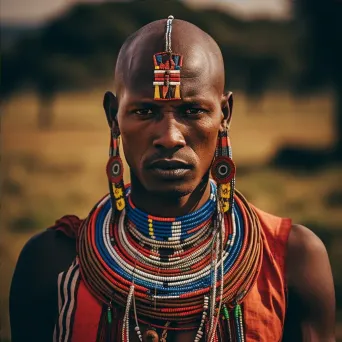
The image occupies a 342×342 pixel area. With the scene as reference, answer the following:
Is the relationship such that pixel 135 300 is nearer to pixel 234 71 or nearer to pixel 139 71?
pixel 139 71

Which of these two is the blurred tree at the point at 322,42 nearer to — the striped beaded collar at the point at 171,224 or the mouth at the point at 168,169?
the striped beaded collar at the point at 171,224

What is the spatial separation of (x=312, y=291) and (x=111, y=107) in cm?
123

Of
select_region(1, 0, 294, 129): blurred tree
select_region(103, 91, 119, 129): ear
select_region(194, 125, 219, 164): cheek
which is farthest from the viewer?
select_region(1, 0, 294, 129): blurred tree

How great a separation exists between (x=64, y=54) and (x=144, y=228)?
105 ft

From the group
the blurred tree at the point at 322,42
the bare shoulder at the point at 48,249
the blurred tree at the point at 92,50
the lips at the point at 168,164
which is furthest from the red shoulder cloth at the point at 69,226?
the blurred tree at the point at 92,50

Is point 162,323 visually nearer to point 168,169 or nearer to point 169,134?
point 168,169

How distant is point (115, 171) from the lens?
3.60 metres

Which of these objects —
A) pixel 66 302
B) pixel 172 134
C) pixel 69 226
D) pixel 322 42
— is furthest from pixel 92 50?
pixel 172 134

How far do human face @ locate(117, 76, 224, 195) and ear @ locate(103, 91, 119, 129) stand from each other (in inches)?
7.7

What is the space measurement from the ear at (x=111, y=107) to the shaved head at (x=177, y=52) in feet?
0.41

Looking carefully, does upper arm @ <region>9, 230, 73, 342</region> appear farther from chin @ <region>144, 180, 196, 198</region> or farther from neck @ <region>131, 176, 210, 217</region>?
chin @ <region>144, 180, 196, 198</region>

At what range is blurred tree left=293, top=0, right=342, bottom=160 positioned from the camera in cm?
2630

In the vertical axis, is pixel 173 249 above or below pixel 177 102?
below

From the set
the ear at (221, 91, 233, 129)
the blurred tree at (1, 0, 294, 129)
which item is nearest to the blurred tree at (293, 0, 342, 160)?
the blurred tree at (1, 0, 294, 129)
